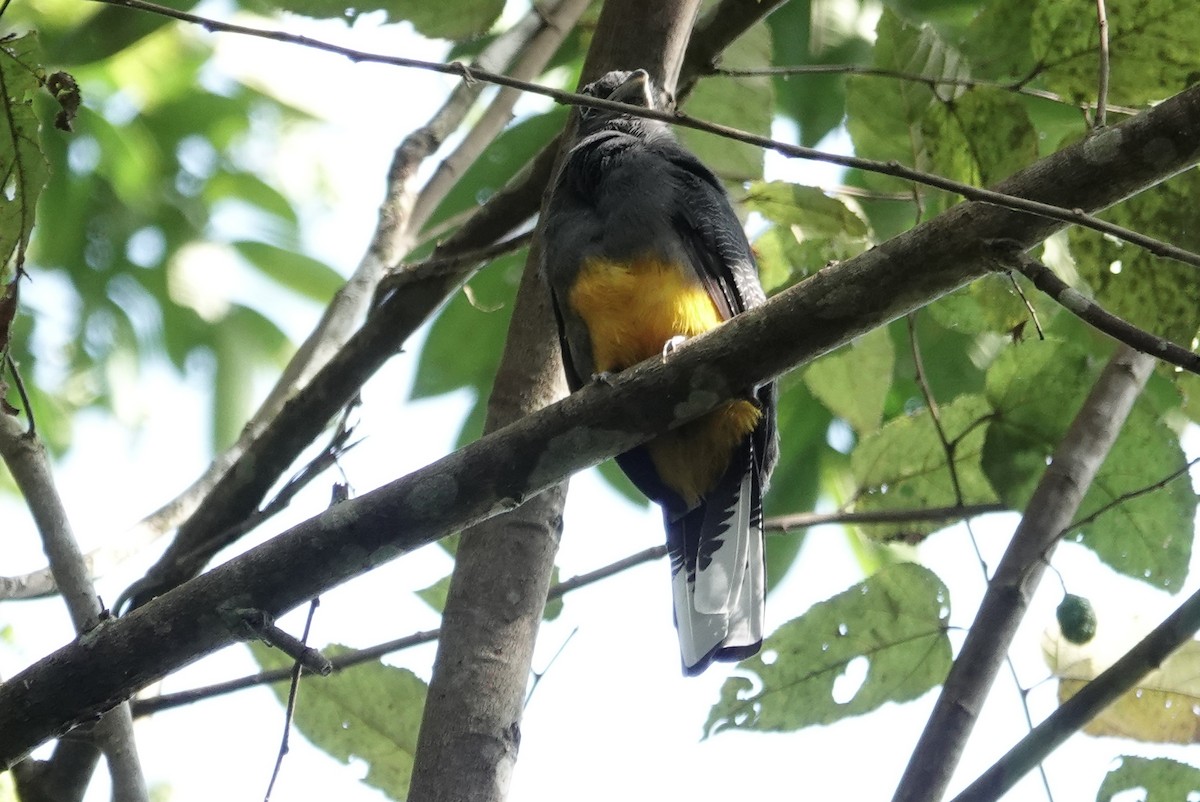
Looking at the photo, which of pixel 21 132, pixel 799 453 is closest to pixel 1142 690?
pixel 799 453

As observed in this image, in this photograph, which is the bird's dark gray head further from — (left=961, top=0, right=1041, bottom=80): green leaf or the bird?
(left=961, top=0, right=1041, bottom=80): green leaf

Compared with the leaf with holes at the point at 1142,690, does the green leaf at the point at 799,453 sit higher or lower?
higher

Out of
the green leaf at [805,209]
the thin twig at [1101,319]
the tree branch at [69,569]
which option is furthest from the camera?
the green leaf at [805,209]

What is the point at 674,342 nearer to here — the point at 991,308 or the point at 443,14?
the point at 991,308

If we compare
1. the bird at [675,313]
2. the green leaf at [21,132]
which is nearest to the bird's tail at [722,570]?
the bird at [675,313]

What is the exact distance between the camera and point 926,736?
91.3 inches

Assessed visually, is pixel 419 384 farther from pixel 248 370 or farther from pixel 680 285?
pixel 248 370

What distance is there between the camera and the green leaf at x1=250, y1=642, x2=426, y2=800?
9.20 feet

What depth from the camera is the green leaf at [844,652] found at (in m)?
2.64

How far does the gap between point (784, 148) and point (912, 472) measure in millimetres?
1456

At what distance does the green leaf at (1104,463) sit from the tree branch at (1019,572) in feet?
0.32

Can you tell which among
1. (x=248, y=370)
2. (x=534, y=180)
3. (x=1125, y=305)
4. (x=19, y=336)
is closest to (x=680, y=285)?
(x=534, y=180)

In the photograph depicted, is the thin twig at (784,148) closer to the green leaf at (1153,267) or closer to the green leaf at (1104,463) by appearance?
the green leaf at (1153,267)

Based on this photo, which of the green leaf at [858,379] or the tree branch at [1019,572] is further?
the green leaf at [858,379]
